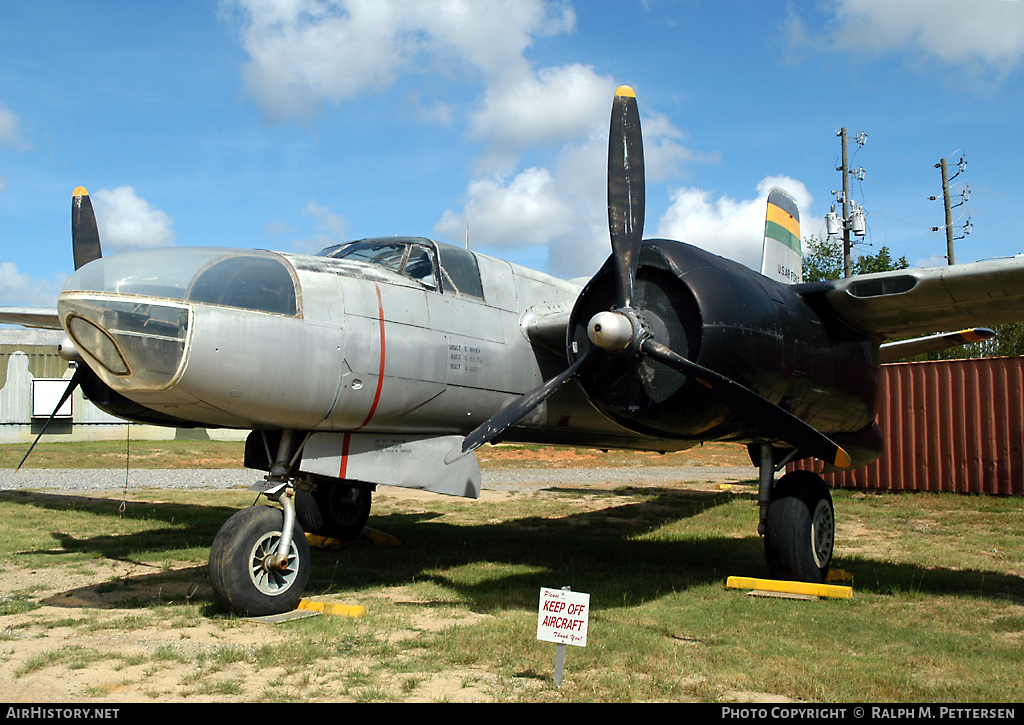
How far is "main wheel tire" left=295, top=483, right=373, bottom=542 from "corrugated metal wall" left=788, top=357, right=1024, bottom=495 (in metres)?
12.5

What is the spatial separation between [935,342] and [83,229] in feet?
37.4

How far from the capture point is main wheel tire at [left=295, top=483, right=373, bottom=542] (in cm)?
1059

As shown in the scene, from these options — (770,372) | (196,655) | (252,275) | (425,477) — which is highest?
(252,275)

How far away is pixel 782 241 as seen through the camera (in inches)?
468

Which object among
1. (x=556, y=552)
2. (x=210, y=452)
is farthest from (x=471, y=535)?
(x=210, y=452)

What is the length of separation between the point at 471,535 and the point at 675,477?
44.2 feet

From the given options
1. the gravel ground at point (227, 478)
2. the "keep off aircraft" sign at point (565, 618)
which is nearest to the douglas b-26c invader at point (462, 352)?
the "keep off aircraft" sign at point (565, 618)

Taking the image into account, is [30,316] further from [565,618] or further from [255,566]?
[565,618]

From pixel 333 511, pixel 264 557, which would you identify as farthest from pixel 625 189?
pixel 333 511

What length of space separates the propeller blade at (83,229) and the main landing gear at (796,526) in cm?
871

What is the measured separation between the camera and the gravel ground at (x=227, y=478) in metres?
18.8

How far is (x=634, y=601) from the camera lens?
23.4 ft

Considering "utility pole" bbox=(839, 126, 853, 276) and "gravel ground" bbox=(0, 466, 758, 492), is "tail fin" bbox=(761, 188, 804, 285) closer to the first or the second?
"gravel ground" bbox=(0, 466, 758, 492)

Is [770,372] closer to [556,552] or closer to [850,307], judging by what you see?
[850,307]
